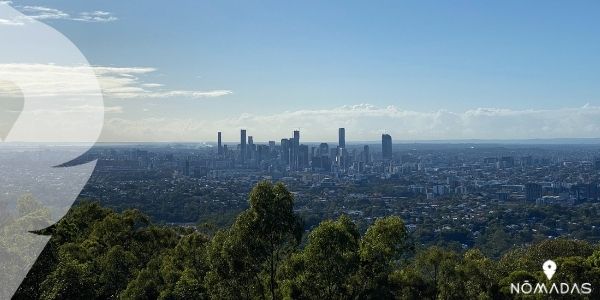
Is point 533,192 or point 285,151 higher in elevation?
point 285,151

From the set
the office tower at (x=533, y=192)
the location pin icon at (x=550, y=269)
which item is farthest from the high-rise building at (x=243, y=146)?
the location pin icon at (x=550, y=269)

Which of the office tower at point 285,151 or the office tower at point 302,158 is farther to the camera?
the office tower at point 285,151

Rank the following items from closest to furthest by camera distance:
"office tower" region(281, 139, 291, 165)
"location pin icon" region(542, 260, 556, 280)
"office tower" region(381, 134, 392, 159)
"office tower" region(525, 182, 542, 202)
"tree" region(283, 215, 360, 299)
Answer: "tree" region(283, 215, 360, 299) → "location pin icon" region(542, 260, 556, 280) → "office tower" region(525, 182, 542, 202) → "office tower" region(281, 139, 291, 165) → "office tower" region(381, 134, 392, 159)

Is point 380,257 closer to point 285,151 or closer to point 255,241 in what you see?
point 255,241

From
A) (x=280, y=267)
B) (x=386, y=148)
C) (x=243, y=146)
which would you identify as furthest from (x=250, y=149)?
(x=280, y=267)

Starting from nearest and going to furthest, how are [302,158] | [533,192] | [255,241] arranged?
[255,241] < [533,192] < [302,158]

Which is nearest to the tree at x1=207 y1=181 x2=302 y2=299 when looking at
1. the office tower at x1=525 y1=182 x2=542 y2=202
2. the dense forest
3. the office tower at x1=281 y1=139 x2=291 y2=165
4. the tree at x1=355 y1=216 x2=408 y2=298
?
the dense forest

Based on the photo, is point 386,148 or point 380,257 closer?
point 380,257

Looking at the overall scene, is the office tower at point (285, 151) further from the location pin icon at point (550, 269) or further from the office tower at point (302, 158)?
the location pin icon at point (550, 269)

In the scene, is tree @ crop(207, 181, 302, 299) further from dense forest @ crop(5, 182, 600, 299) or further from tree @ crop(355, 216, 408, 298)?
tree @ crop(355, 216, 408, 298)

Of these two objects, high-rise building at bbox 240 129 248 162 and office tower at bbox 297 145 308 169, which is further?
high-rise building at bbox 240 129 248 162
